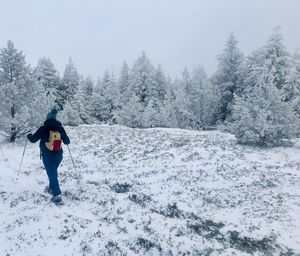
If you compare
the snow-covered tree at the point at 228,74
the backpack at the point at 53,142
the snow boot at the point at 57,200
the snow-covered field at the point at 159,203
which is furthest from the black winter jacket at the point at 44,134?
the snow-covered tree at the point at 228,74

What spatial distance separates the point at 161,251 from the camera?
36.8ft

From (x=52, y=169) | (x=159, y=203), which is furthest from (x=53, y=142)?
(x=159, y=203)

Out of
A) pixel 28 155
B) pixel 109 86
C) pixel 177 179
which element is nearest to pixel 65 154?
pixel 28 155

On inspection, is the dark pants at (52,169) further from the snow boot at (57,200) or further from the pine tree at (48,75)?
the pine tree at (48,75)

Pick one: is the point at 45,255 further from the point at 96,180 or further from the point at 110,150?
the point at 110,150

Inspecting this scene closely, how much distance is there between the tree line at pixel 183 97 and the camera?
938 inches

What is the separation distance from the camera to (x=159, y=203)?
14.7m

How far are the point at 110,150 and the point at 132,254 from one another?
12587 millimetres

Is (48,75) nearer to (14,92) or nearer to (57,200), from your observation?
(14,92)

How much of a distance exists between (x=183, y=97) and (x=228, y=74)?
22.7 feet


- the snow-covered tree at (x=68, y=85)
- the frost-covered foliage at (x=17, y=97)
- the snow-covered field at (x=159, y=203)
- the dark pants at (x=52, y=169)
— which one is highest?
the snow-covered tree at (x=68, y=85)

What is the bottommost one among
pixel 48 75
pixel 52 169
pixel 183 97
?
pixel 52 169

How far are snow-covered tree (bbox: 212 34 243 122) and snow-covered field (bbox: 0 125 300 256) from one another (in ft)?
83.4

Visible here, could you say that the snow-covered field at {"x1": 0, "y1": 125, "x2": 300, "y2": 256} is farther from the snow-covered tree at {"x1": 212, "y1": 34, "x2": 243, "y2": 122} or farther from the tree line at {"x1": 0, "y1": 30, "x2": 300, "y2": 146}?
the snow-covered tree at {"x1": 212, "y1": 34, "x2": 243, "y2": 122}
